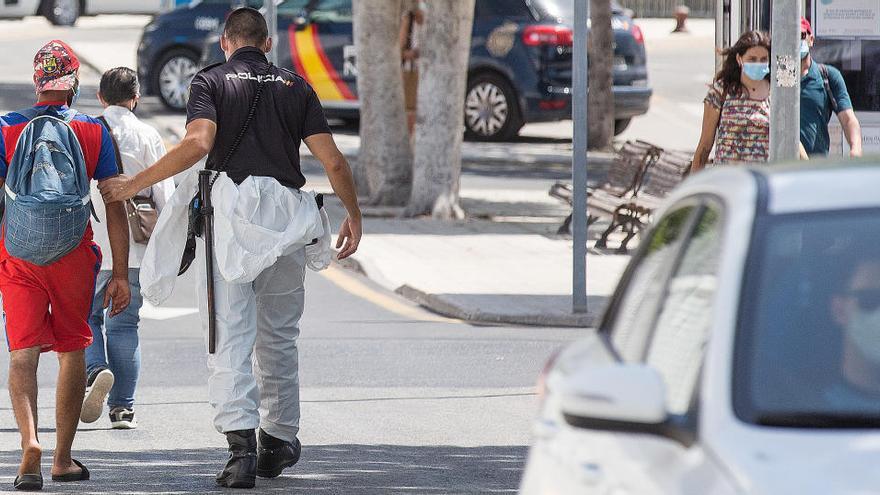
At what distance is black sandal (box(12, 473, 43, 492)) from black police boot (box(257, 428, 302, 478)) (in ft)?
2.74

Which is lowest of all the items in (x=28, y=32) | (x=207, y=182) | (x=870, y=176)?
(x=28, y=32)

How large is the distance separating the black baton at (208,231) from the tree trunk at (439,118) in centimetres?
935

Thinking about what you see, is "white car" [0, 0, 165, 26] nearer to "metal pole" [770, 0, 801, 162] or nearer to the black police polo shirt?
"metal pole" [770, 0, 801, 162]

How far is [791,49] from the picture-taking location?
8984mm

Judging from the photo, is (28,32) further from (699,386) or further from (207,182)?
(699,386)

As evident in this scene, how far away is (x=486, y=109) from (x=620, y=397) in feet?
63.4

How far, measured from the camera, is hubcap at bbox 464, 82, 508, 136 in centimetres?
2234

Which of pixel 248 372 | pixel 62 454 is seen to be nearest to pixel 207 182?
pixel 248 372

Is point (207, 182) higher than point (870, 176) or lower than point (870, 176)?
lower

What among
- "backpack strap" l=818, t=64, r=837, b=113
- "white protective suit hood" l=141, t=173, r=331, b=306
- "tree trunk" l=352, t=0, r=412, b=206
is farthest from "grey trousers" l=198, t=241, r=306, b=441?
"tree trunk" l=352, t=0, r=412, b=206

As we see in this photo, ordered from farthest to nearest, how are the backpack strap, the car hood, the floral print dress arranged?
the backpack strap, the floral print dress, the car hood

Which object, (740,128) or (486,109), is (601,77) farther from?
(740,128)

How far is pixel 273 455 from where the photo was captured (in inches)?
274

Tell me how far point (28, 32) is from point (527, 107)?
15.2 meters
